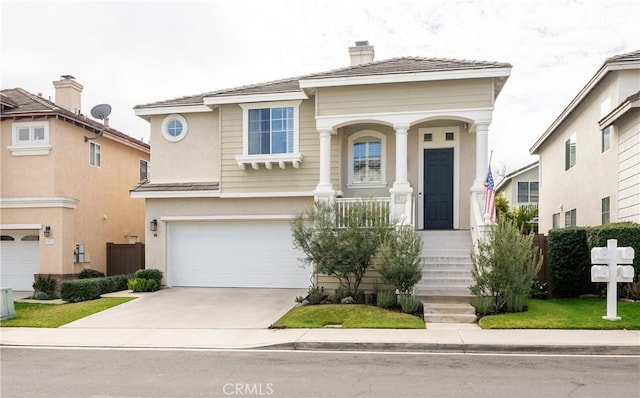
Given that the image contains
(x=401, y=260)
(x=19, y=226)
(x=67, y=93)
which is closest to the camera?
(x=401, y=260)

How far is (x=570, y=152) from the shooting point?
728 inches

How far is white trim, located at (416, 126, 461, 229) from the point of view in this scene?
50.0 feet

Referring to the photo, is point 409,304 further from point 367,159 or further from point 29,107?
point 29,107

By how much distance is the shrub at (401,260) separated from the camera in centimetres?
1166

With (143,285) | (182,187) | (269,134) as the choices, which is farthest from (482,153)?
(143,285)

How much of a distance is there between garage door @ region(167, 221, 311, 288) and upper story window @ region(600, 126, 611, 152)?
9.43 metres

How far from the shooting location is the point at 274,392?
21.5 ft

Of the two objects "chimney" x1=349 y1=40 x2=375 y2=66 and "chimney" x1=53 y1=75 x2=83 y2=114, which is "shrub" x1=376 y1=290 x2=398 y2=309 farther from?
"chimney" x1=53 y1=75 x2=83 y2=114

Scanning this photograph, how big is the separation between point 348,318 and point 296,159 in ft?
19.3

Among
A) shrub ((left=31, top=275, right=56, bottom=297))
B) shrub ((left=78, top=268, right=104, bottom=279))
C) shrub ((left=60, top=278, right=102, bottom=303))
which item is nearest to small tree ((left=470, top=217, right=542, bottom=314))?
shrub ((left=60, top=278, right=102, bottom=303))

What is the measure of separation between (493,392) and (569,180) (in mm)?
14224

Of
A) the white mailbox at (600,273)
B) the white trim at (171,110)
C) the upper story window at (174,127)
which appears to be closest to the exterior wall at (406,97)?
the white trim at (171,110)

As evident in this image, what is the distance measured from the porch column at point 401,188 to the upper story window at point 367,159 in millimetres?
1526

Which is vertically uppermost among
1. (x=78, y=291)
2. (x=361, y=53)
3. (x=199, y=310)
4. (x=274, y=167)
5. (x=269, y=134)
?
(x=361, y=53)
